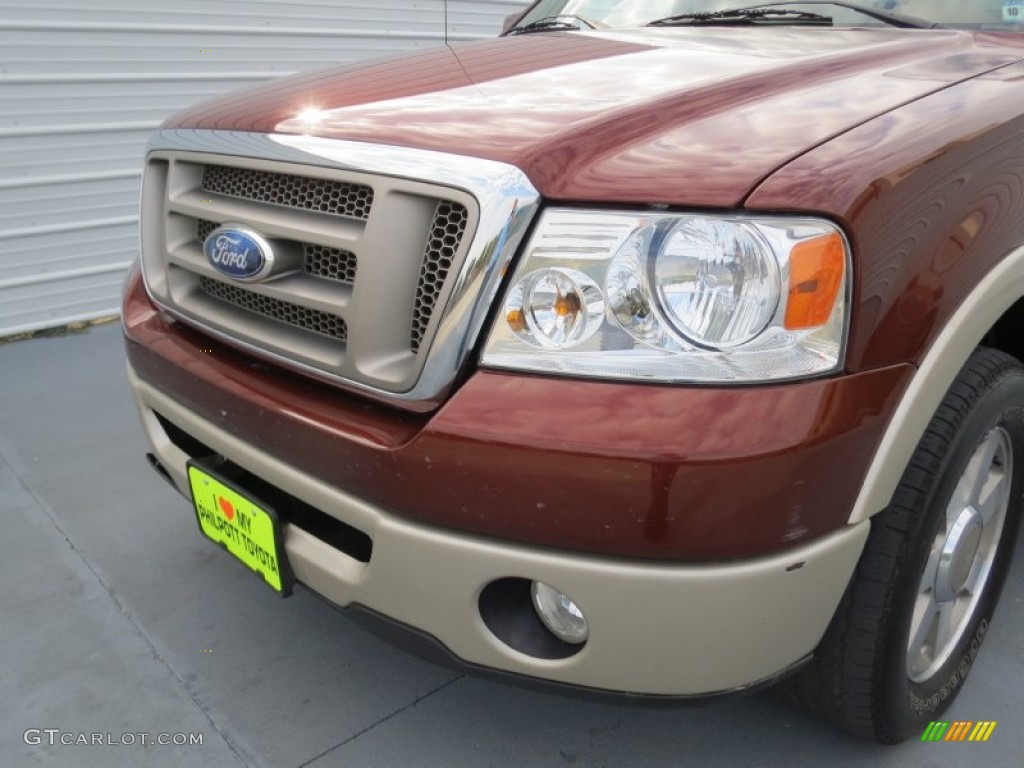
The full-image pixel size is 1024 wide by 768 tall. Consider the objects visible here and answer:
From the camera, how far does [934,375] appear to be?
4.44ft

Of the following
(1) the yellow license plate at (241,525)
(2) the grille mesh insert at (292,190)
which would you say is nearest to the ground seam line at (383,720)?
(1) the yellow license plate at (241,525)

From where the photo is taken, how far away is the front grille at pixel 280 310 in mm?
1563

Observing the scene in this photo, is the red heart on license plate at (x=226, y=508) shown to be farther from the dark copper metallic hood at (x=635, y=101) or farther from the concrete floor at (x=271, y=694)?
the dark copper metallic hood at (x=635, y=101)

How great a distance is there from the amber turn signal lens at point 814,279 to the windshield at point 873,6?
120cm

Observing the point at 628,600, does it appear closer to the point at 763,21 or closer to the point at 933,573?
the point at 933,573

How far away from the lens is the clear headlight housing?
1224 mm

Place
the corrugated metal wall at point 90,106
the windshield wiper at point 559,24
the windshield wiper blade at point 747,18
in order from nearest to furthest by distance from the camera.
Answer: the windshield wiper blade at point 747,18, the windshield wiper at point 559,24, the corrugated metal wall at point 90,106

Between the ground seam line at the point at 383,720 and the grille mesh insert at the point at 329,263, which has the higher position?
the grille mesh insert at the point at 329,263

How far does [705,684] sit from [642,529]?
0.31 m

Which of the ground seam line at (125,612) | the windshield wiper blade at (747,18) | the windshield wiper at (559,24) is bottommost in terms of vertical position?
the ground seam line at (125,612)

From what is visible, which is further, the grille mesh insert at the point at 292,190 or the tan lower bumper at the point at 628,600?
the grille mesh insert at the point at 292,190

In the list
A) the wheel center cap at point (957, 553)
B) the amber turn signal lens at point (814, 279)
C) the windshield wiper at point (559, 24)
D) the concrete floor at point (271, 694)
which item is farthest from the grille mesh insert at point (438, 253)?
the windshield wiper at point (559, 24)

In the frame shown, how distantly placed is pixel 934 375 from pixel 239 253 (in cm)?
123

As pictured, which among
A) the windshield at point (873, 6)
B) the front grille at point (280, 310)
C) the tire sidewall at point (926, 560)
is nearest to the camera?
the tire sidewall at point (926, 560)
